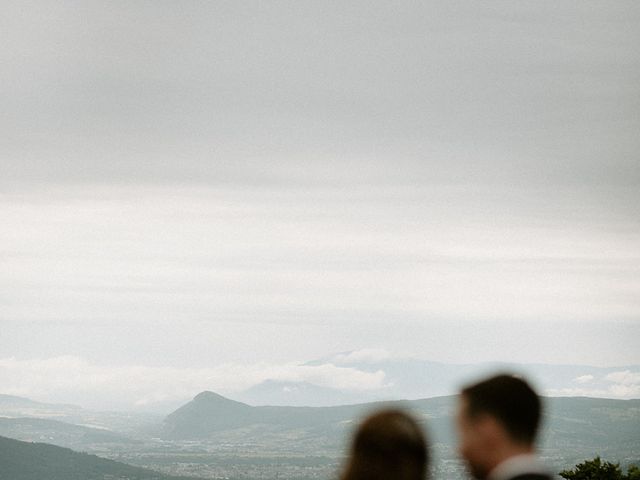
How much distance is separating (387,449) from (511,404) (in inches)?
54.6

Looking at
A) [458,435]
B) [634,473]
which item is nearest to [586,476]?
[634,473]

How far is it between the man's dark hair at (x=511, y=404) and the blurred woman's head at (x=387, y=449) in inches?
38.8

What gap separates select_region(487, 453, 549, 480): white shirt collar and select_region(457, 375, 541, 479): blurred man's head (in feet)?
0.18

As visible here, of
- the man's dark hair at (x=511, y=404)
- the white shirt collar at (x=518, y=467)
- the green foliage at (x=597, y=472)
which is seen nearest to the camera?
the white shirt collar at (x=518, y=467)

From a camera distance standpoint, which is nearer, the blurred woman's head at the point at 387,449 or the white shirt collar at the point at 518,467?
the blurred woman's head at the point at 387,449

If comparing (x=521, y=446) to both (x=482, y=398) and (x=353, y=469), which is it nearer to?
(x=482, y=398)

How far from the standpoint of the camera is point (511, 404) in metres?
10.2

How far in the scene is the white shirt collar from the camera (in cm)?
997

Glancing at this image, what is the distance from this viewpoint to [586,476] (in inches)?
2724

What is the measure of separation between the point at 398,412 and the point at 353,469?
1.96 feet

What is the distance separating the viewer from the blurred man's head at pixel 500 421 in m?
10.2

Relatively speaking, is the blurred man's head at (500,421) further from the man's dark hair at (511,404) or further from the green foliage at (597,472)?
the green foliage at (597,472)


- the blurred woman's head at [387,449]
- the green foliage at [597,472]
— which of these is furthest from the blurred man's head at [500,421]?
the green foliage at [597,472]

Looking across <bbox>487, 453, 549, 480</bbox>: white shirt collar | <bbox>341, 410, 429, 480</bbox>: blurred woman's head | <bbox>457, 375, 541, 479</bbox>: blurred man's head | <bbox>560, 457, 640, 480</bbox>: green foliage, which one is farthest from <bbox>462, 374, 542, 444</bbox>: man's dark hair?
<bbox>560, 457, 640, 480</bbox>: green foliage
